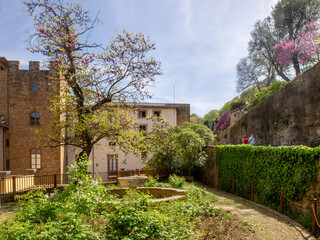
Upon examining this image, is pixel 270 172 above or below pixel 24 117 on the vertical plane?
below

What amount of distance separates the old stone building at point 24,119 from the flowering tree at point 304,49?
761 inches

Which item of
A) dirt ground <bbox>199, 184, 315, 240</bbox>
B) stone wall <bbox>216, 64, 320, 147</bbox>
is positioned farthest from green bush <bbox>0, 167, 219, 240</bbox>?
stone wall <bbox>216, 64, 320, 147</bbox>

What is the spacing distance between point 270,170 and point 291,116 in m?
7.16

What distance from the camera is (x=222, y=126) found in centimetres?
3525

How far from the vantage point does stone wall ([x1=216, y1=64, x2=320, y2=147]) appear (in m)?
13.2

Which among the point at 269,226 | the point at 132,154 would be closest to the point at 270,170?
the point at 269,226

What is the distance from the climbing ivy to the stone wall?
425 centimetres

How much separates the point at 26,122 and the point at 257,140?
60.7 feet

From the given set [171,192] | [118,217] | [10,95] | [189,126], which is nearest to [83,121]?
[171,192]

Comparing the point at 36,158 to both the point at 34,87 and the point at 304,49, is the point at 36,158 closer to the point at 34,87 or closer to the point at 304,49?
the point at 34,87

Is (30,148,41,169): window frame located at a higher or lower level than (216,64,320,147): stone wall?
lower

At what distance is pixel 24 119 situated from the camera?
19.4 metres

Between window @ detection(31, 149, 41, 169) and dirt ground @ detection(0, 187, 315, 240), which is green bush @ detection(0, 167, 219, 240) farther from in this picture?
window @ detection(31, 149, 41, 169)

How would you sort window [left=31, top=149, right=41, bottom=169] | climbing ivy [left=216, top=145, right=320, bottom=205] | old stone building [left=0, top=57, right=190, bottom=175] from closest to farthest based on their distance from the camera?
climbing ivy [left=216, top=145, right=320, bottom=205], old stone building [left=0, top=57, right=190, bottom=175], window [left=31, top=149, right=41, bottom=169]
